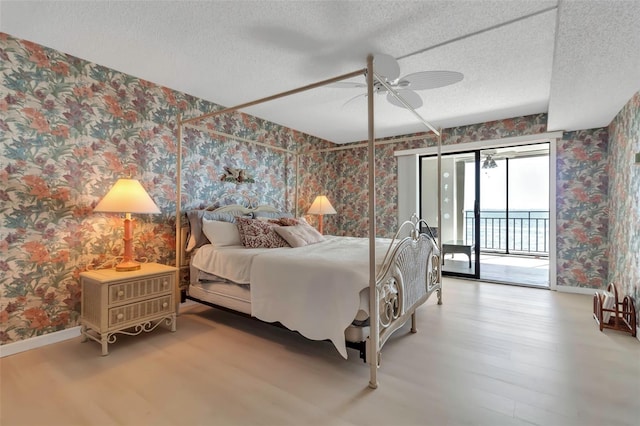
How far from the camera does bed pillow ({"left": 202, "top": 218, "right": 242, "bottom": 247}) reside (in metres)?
3.25

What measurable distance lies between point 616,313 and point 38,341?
5027 millimetres

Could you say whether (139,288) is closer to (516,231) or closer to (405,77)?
(405,77)

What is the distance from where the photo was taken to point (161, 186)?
3.37 m

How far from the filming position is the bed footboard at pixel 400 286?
210cm

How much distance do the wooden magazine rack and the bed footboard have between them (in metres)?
1.53

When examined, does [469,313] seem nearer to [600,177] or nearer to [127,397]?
[600,177]

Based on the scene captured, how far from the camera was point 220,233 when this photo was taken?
329cm

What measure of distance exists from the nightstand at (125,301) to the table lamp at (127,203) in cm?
14

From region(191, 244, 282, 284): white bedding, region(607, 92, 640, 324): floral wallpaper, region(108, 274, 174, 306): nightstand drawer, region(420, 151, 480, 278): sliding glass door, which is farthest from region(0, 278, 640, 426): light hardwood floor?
region(420, 151, 480, 278): sliding glass door

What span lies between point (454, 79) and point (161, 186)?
301 cm

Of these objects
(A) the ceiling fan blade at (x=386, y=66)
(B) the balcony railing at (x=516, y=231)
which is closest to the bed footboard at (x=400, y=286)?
(A) the ceiling fan blade at (x=386, y=66)

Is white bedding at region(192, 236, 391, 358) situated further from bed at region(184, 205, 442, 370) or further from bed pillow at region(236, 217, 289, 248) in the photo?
bed pillow at region(236, 217, 289, 248)

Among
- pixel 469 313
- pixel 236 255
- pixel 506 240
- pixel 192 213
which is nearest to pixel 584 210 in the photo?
pixel 469 313

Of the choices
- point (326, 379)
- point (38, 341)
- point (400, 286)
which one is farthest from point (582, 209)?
point (38, 341)
